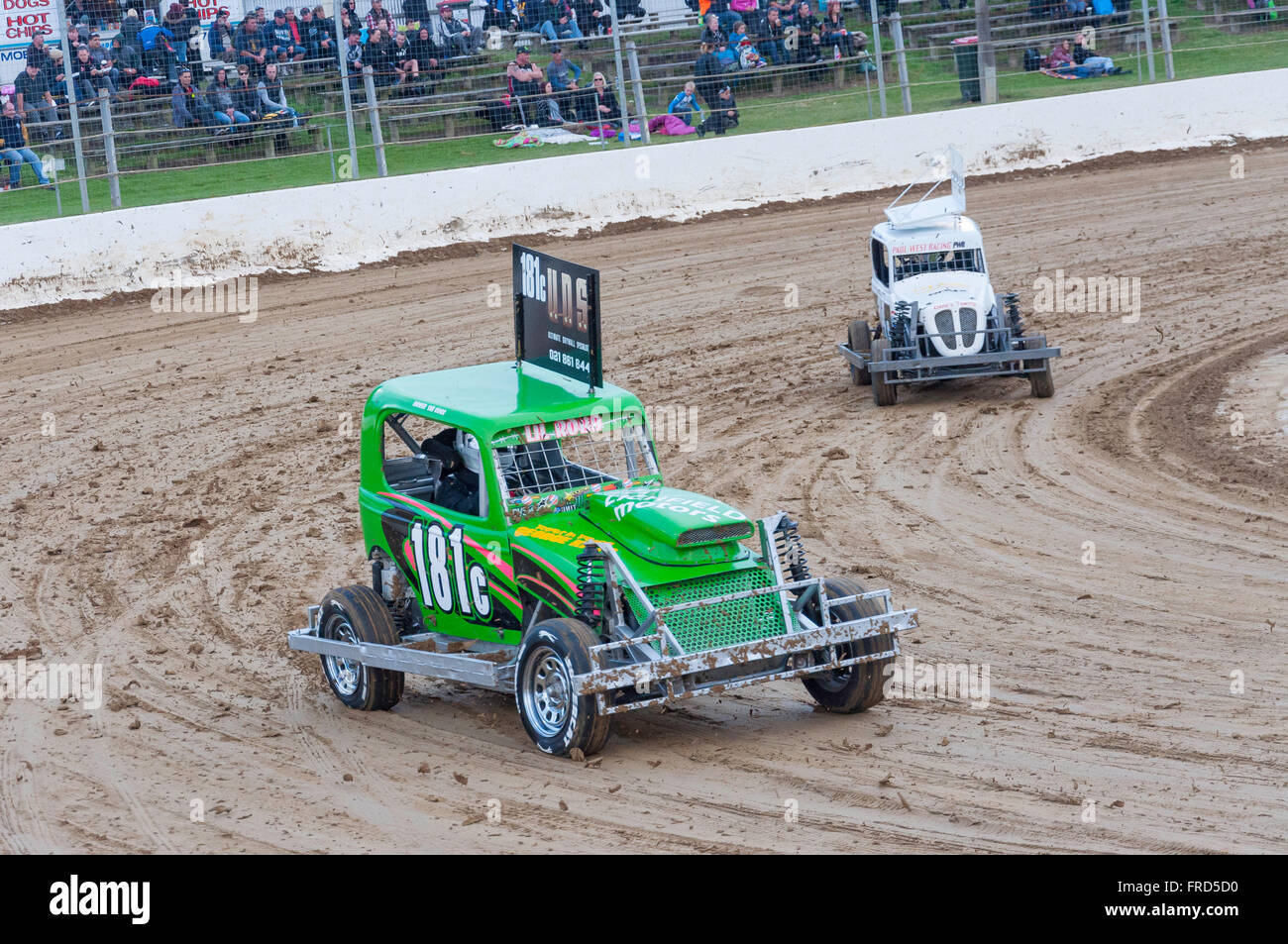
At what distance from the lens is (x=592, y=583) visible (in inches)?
288

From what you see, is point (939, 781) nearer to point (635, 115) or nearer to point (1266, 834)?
point (1266, 834)

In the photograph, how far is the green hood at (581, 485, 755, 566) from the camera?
24.4 ft

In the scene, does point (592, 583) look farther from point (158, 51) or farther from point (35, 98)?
point (158, 51)

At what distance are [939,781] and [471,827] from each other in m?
2.08

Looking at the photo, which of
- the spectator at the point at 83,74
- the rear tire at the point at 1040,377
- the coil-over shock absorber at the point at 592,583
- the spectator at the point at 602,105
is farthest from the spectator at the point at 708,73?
the coil-over shock absorber at the point at 592,583

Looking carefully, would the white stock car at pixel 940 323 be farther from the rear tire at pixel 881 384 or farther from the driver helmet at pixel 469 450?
the driver helmet at pixel 469 450

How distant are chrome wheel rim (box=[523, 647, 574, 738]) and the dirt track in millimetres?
174

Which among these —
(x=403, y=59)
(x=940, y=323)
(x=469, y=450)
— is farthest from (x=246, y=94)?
(x=469, y=450)

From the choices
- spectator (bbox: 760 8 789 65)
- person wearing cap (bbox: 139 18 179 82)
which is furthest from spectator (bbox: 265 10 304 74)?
spectator (bbox: 760 8 789 65)

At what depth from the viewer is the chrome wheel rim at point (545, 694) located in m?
7.25

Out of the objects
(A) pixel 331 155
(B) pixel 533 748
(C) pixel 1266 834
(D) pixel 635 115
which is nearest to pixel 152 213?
(A) pixel 331 155

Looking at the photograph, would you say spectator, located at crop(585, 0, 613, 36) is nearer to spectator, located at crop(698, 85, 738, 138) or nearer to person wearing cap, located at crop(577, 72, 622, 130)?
person wearing cap, located at crop(577, 72, 622, 130)

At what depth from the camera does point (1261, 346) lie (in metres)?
15.8

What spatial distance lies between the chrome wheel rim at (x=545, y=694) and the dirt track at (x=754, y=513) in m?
0.17
